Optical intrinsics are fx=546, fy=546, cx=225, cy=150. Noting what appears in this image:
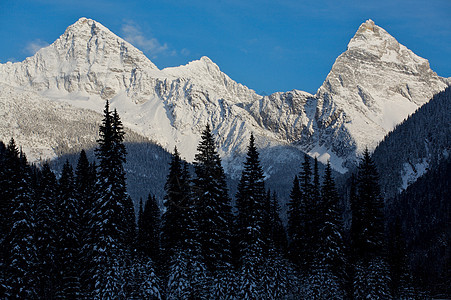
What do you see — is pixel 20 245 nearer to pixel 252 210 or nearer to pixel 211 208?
pixel 211 208

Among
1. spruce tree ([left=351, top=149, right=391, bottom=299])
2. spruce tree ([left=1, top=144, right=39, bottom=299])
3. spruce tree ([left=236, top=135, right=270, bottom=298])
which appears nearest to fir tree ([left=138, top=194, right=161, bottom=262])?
spruce tree ([left=1, top=144, right=39, bottom=299])

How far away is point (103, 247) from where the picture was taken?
1684 inches

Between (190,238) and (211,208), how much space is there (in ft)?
11.7

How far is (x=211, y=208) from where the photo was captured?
4953cm

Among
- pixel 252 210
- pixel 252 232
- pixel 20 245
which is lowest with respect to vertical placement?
pixel 20 245

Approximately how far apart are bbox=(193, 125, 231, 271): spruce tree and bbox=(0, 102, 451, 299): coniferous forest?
10 centimetres

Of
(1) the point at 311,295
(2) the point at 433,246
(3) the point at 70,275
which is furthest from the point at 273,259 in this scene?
(2) the point at 433,246

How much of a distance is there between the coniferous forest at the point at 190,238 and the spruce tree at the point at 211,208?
0.32 feet

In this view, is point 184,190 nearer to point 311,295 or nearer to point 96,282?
point 96,282

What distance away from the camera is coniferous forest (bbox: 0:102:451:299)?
146 feet

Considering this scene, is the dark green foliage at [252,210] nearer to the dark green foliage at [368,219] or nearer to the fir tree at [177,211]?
the fir tree at [177,211]

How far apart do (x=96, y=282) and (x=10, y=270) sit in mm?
14034

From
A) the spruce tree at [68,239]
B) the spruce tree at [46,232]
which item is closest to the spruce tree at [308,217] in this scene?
the spruce tree at [68,239]

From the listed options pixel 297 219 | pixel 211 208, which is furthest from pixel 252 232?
pixel 297 219
